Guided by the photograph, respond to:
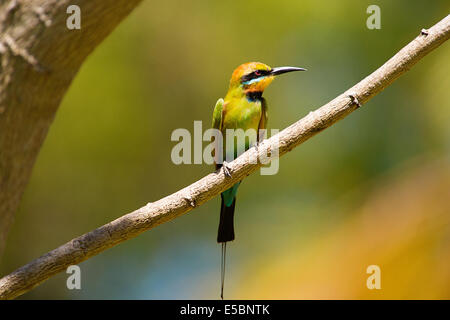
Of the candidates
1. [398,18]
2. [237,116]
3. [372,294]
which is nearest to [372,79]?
[237,116]

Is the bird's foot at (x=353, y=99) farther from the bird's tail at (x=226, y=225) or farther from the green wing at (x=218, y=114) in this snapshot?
the green wing at (x=218, y=114)

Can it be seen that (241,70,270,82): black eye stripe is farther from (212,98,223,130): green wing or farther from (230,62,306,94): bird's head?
(212,98,223,130): green wing

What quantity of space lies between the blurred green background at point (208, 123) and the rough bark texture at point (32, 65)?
4049 millimetres

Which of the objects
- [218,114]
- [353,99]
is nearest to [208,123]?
[218,114]

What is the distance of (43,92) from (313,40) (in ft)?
16.2

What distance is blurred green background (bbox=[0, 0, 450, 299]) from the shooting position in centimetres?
574

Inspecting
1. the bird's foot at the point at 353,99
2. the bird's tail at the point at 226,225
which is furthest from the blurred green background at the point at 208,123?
the bird's foot at the point at 353,99

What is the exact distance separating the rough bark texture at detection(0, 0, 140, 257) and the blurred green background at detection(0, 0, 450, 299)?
159 inches

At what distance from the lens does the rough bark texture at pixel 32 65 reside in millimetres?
1621

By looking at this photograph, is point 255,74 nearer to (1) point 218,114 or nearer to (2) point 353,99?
(1) point 218,114

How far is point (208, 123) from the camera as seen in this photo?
5.90 meters

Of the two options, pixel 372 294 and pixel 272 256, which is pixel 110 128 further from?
pixel 372 294

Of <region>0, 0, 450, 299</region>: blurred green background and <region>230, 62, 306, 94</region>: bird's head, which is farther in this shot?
<region>0, 0, 450, 299</region>: blurred green background

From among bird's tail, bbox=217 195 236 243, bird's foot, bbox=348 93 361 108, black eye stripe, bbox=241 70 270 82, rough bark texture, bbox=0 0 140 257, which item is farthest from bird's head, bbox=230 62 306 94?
rough bark texture, bbox=0 0 140 257
